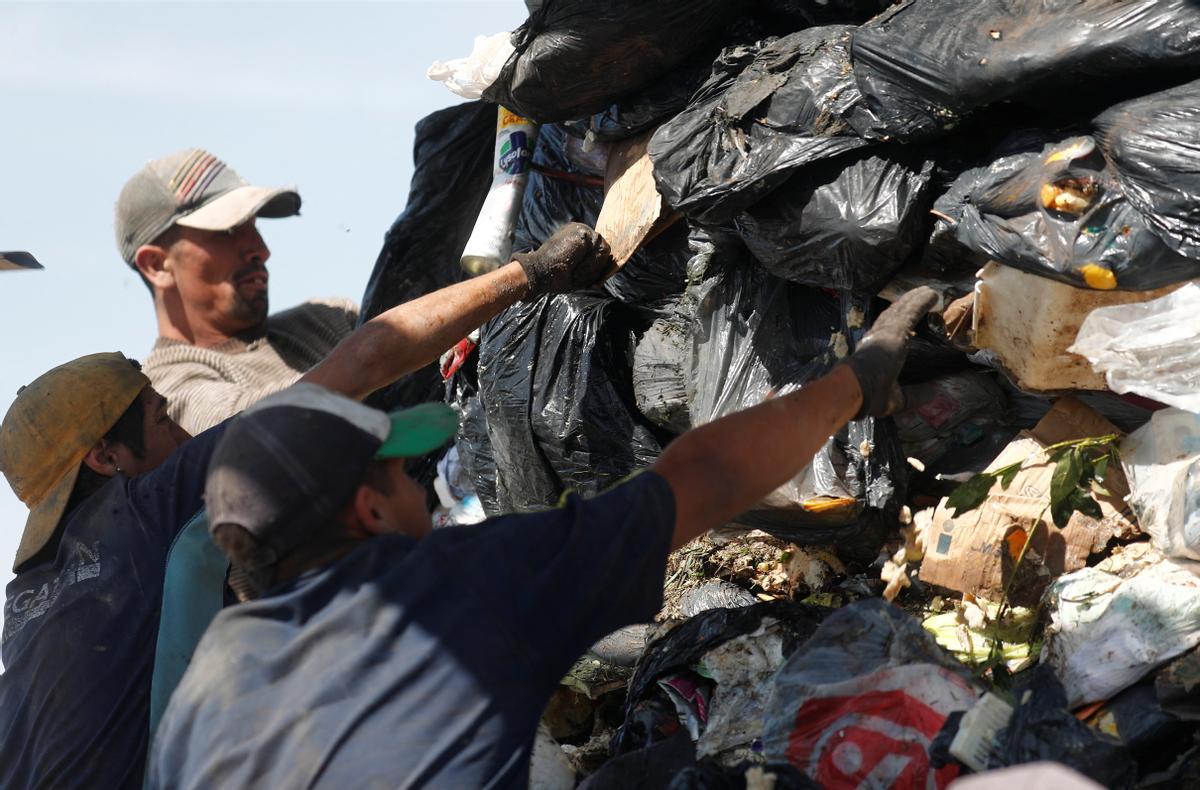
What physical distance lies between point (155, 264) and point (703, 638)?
1.71 m

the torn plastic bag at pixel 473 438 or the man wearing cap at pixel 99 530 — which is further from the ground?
the man wearing cap at pixel 99 530

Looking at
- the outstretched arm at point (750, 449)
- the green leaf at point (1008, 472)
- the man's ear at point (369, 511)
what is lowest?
the green leaf at point (1008, 472)

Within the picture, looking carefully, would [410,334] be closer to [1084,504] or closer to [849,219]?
[849,219]

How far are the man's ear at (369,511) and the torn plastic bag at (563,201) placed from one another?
1.76 meters

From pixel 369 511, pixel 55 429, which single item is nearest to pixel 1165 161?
pixel 369 511

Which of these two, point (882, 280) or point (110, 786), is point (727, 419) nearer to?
point (882, 280)

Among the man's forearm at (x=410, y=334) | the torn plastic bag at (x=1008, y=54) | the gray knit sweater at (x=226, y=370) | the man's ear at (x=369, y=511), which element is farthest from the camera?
the gray knit sweater at (x=226, y=370)

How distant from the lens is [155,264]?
3.30 meters

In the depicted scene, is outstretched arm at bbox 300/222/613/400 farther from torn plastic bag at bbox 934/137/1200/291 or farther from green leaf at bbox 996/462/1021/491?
green leaf at bbox 996/462/1021/491

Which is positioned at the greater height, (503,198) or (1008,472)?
(503,198)

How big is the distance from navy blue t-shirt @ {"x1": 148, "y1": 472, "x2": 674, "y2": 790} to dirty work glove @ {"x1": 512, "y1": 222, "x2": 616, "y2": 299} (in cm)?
126

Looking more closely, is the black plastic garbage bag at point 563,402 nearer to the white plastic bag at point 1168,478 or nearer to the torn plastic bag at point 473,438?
the torn plastic bag at point 473,438

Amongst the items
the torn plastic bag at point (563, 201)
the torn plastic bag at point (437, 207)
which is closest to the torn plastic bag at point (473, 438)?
the torn plastic bag at point (437, 207)

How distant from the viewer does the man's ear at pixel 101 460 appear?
2.66 metres
